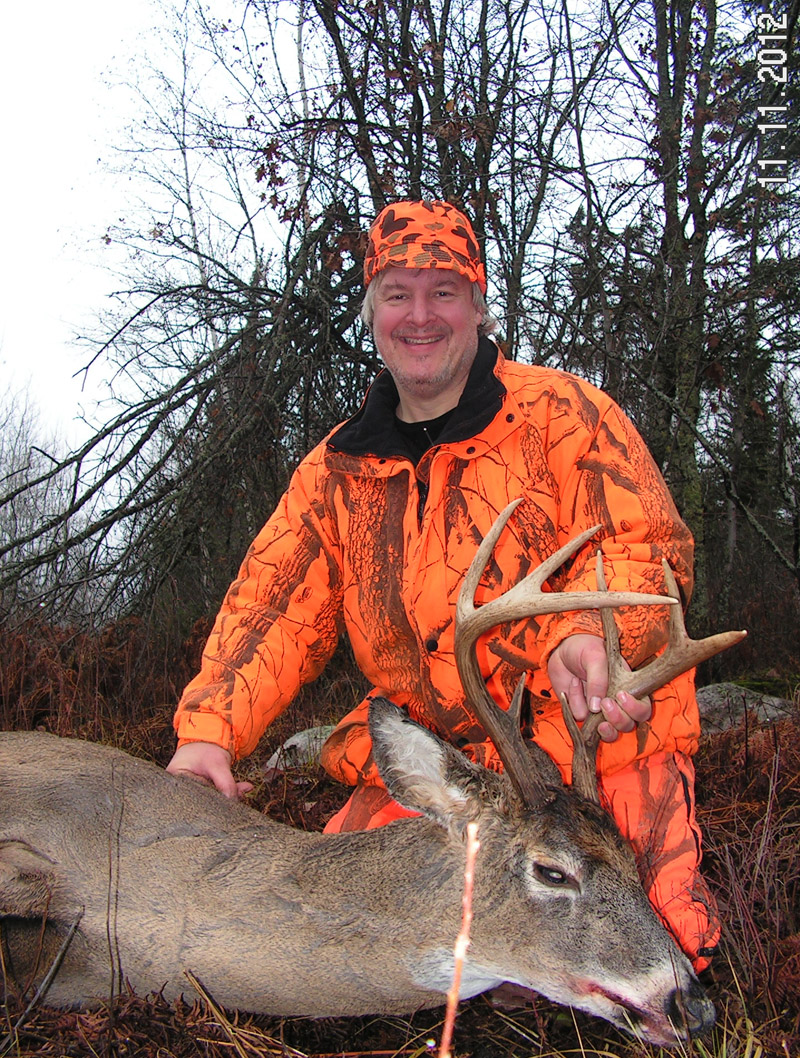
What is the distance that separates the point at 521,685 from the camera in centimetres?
214

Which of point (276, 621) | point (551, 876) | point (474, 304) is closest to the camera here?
point (551, 876)

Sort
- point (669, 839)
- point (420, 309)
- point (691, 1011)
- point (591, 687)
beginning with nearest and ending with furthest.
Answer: point (691, 1011), point (591, 687), point (669, 839), point (420, 309)

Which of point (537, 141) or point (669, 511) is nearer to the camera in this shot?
point (669, 511)

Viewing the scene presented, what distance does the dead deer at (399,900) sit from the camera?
1.96 metres

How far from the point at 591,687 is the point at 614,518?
2.20ft

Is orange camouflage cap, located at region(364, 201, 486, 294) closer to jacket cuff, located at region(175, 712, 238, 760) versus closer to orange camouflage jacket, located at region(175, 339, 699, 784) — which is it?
orange camouflage jacket, located at region(175, 339, 699, 784)

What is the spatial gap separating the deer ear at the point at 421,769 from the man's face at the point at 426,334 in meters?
1.33

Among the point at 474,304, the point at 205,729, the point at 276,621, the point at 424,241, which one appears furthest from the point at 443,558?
the point at 424,241

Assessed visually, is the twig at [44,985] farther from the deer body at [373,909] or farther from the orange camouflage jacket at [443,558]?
the orange camouflage jacket at [443,558]

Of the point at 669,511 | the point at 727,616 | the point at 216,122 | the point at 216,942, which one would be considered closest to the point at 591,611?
the point at 669,511

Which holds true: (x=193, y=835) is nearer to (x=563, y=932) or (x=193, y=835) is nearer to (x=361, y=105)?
(x=563, y=932)

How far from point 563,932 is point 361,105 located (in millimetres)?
4911

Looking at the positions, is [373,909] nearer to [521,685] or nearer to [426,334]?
[521,685]

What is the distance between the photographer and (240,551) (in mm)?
6363
